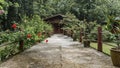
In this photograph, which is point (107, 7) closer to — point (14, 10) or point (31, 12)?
point (31, 12)

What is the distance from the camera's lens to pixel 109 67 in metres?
4.25

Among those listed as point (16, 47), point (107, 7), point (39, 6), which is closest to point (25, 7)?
point (39, 6)

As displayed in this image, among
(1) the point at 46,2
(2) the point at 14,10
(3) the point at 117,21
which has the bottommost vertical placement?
(3) the point at 117,21

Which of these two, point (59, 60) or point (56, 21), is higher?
point (56, 21)

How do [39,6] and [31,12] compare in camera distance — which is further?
[39,6]

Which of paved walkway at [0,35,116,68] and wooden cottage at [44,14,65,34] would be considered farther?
wooden cottage at [44,14,65,34]

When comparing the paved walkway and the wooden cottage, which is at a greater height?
the wooden cottage

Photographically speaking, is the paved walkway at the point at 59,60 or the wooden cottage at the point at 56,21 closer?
the paved walkway at the point at 59,60

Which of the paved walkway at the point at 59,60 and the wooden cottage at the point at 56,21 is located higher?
the wooden cottage at the point at 56,21

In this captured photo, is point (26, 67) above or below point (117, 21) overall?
below

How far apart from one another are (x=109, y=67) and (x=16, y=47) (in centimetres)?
376

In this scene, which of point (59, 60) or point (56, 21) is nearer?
point (59, 60)

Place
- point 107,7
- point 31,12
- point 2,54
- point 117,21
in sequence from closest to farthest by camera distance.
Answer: point 117,21
point 2,54
point 31,12
point 107,7

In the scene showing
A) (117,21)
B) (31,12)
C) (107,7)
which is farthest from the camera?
(107,7)
